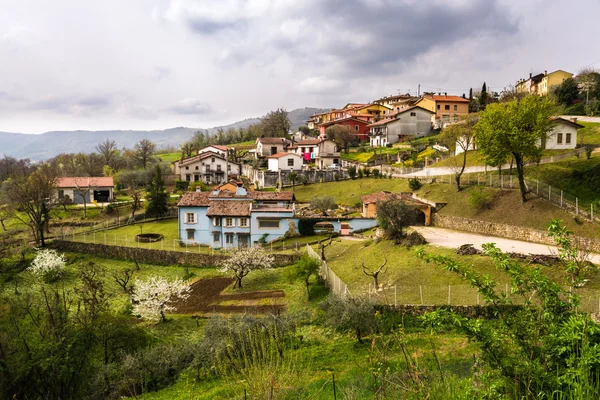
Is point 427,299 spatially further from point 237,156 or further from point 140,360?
point 237,156

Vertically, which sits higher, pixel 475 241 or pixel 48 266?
pixel 475 241

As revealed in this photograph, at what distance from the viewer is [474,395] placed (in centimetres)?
595

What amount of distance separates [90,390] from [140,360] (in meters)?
2.15

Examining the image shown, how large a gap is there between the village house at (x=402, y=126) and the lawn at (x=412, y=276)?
4621cm

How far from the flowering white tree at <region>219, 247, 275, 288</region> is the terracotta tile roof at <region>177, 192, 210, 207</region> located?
12341mm

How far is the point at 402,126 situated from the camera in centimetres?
7694

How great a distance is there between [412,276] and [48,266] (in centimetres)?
3461

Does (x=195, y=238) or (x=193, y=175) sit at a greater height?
(x=193, y=175)

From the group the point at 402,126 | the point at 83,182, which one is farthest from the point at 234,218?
the point at 402,126

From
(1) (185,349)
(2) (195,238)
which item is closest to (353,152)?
(2) (195,238)

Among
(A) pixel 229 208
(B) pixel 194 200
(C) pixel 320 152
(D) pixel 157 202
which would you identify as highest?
(C) pixel 320 152

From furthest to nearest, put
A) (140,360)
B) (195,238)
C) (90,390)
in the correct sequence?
1. (195,238)
2. (140,360)
3. (90,390)

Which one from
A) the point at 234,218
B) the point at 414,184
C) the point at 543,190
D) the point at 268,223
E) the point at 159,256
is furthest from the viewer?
the point at 414,184

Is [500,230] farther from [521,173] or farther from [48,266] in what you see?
[48,266]
